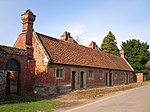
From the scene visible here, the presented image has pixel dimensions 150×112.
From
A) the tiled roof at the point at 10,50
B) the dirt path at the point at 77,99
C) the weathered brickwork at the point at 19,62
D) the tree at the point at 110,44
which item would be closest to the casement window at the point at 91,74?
the dirt path at the point at 77,99

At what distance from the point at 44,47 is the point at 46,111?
13.0 m

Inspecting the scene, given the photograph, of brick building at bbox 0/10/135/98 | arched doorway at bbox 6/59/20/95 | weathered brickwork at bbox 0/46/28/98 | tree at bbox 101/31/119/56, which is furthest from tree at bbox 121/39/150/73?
weathered brickwork at bbox 0/46/28/98

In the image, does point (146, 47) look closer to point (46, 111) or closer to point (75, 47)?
point (75, 47)

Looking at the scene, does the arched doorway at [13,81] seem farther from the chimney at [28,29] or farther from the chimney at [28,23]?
the chimney at [28,23]

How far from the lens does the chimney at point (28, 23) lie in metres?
25.6

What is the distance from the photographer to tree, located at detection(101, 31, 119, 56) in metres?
67.5

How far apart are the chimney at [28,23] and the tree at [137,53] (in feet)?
133

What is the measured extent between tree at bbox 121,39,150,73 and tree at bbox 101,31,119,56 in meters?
2.41

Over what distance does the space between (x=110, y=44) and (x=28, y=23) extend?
4522 cm

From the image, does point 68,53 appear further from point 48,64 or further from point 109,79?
point 109,79

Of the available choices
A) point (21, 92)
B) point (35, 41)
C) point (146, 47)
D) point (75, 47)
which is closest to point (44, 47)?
point (35, 41)

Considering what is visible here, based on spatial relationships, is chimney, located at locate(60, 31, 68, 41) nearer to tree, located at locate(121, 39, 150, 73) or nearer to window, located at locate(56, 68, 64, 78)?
window, located at locate(56, 68, 64, 78)

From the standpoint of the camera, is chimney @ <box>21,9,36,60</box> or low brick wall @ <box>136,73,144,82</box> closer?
chimney @ <box>21,9,36,60</box>

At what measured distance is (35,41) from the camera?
26.0 metres
